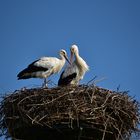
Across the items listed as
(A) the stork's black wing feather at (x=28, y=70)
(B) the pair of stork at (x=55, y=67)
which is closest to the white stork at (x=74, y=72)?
(B) the pair of stork at (x=55, y=67)

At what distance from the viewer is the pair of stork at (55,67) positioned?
13672 mm

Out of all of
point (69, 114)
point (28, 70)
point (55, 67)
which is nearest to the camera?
point (69, 114)

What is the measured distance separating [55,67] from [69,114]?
4.07m

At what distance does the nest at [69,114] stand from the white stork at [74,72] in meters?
2.29

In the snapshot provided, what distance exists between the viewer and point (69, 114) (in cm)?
1036

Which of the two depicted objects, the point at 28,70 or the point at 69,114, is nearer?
the point at 69,114

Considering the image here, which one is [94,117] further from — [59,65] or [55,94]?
[59,65]

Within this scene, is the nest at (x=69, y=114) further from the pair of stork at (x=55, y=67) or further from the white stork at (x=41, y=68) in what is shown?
the white stork at (x=41, y=68)

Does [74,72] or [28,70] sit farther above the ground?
[28,70]

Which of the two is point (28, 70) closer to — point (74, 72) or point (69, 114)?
point (74, 72)

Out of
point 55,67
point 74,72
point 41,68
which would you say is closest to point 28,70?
point 41,68

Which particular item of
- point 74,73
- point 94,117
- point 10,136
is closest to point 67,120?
point 94,117

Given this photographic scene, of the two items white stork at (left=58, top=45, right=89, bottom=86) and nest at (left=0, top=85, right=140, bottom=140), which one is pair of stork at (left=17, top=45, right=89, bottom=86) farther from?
nest at (left=0, top=85, right=140, bottom=140)

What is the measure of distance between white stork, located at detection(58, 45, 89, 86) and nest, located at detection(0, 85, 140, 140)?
2292 mm
